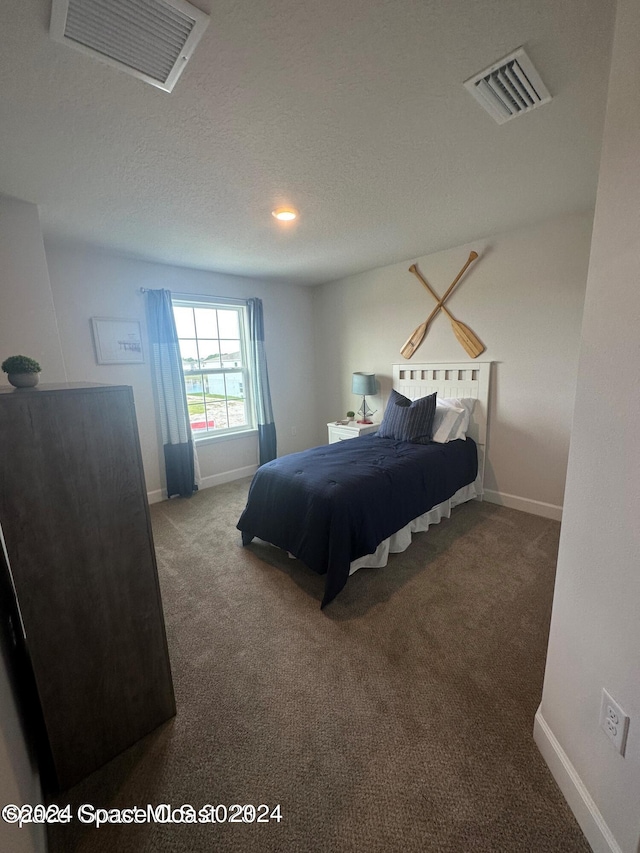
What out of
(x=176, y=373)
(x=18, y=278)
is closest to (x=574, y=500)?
(x=18, y=278)

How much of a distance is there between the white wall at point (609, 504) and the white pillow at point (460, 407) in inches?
78.1

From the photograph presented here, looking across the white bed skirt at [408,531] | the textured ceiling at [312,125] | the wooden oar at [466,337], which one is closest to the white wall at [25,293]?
the textured ceiling at [312,125]

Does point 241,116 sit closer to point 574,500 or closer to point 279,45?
point 279,45

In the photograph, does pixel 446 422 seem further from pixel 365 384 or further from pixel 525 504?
pixel 365 384

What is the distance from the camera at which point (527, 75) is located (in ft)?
4.10

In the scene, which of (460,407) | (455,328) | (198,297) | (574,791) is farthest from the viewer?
(198,297)

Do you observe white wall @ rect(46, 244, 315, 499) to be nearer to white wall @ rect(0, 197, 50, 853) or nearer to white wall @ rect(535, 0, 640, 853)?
white wall @ rect(0, 197, 50, 853)

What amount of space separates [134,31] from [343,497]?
6.70 ft

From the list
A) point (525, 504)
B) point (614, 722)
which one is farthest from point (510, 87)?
point (525, 504)

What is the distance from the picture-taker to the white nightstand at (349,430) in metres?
3.76

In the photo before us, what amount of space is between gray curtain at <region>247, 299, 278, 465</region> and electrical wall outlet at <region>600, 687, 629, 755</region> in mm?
3741

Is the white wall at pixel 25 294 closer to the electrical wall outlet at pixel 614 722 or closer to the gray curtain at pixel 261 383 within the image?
the gray curtain at pixel 261 383

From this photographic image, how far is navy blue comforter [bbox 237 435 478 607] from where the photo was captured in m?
1.96

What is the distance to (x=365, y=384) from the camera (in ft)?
12.8
